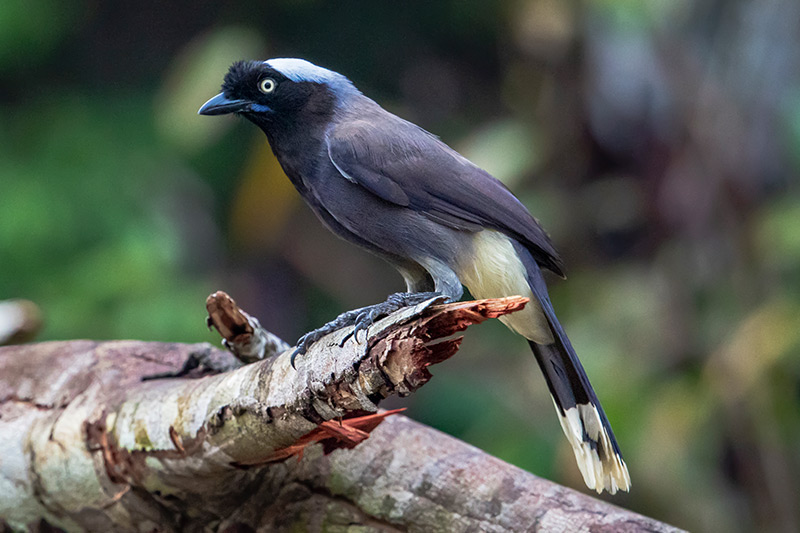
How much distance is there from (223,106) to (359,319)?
114cm

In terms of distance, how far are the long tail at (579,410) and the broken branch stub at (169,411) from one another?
2.83 feet

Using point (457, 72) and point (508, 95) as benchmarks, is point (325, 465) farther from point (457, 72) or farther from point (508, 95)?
point (457, 72)

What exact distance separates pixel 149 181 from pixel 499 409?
328 cm

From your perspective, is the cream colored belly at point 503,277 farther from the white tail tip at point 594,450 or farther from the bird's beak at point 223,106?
the bird's beak at point 223,106

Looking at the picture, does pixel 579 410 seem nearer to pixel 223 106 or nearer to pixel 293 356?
pixel 293 356

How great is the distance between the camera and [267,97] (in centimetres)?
321

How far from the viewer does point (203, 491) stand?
9.52 feet

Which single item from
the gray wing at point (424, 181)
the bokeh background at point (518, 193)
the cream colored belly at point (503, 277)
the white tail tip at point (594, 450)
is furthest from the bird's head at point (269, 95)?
the bokeh background at point (518, 193)

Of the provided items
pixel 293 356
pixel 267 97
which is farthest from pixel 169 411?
pixel 267 97

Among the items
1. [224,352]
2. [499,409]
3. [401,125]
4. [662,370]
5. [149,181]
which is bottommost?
[499,409]

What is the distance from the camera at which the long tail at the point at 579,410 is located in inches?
120

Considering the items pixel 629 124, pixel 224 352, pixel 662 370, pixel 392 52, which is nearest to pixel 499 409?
pixel 662 370

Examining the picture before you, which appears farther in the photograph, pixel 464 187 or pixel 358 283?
pixel 358 283

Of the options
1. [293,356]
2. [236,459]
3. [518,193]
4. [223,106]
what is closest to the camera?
[293,356]
